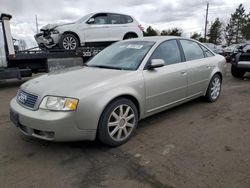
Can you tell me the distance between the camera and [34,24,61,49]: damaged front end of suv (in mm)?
9173

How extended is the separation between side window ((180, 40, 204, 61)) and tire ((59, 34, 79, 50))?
5.58 metres

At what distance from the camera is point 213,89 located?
5.57 meters

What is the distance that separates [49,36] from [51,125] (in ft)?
23.2

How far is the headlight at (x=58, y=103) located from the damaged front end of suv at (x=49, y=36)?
6641 millimetres

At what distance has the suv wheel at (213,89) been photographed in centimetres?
542

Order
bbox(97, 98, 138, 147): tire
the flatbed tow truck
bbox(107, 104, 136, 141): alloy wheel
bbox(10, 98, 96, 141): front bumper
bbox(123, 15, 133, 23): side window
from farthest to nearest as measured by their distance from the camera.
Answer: bbox(123, 15, 133, 23): side window → the flatbed tow truck → bbox(107, 104, 136, 141): alloy wheel → bbox(97, 98, 138, 147): tire → bbox(10, 98, 96, 141): front bumper

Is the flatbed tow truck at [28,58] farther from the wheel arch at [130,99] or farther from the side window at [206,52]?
the wheel arch at [130,99]

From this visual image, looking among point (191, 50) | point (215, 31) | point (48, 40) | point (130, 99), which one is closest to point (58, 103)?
point (130, 99)

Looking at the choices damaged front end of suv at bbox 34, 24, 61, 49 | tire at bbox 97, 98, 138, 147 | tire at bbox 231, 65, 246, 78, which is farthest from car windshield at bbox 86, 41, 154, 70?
tire at bbox 231, 65, 246, 78

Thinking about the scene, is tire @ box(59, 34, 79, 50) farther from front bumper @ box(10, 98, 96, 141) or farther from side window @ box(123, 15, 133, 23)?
front bumper @ box(10, 98, 96, 141)

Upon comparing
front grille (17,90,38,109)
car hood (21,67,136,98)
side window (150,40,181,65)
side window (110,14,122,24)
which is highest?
Result: side window (110,14,122,24)

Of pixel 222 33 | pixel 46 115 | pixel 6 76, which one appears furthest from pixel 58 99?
pixel 222 33

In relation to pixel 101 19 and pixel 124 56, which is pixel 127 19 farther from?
pixel 124 56

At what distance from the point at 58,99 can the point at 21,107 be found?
2.11ft
